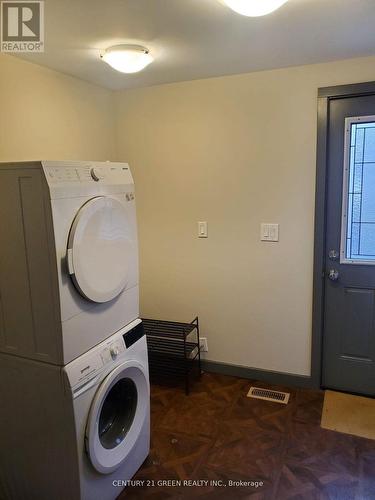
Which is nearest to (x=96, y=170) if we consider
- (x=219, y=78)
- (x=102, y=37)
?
(x=102, y=37)

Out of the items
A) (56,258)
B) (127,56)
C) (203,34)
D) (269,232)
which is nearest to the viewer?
(56,258)

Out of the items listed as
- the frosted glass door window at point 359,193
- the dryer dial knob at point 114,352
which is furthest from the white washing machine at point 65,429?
the frosted glass door window at point 359,193

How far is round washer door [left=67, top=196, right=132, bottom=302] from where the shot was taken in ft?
4.87

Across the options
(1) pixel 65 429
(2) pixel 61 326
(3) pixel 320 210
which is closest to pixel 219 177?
(3) pixel 320 210

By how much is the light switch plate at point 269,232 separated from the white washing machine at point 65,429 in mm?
1281

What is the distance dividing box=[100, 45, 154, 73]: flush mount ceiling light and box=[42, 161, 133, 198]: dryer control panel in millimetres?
668

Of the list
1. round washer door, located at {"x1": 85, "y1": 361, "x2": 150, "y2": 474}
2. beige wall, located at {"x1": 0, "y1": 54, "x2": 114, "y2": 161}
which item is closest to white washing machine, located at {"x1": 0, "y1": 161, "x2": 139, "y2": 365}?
round washer door, located at {"x1": 85, "y1": 361, "x2": 150, "y2": 474}

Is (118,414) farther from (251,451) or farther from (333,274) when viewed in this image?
(333,274)

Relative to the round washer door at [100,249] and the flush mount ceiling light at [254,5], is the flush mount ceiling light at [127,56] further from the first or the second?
the round washer door at [100,249]

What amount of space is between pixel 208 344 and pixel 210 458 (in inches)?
39.6

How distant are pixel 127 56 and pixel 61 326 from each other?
58.7 inches

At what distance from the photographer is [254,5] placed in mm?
1418

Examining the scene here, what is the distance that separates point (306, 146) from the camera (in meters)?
2.52

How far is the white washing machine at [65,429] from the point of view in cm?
152
